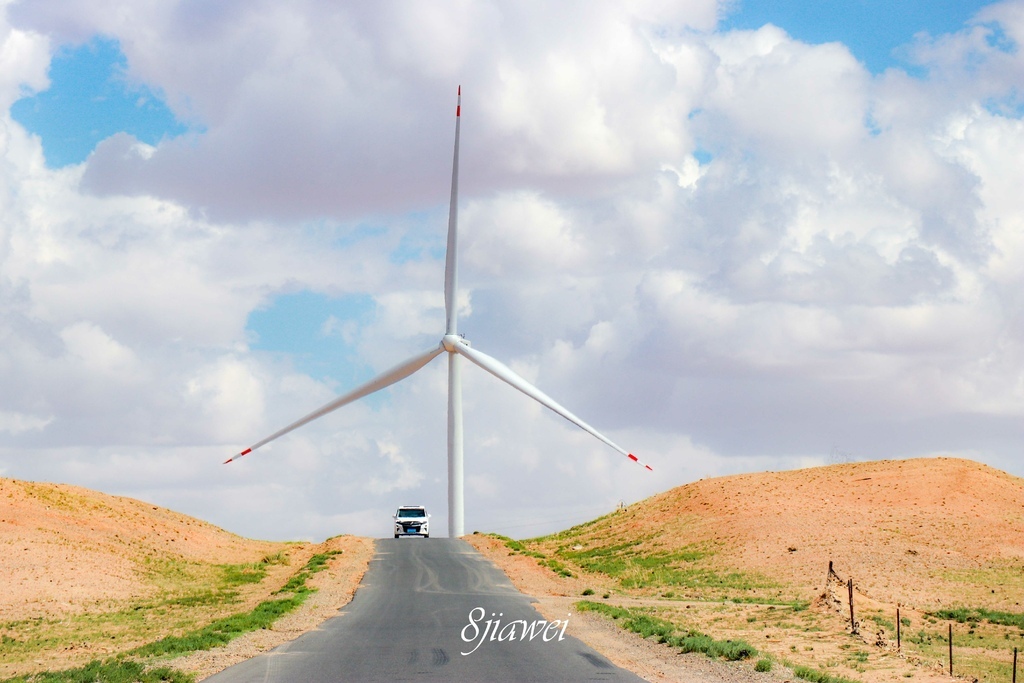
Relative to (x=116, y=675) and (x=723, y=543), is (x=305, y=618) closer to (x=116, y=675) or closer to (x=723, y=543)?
(x=116, y=675)

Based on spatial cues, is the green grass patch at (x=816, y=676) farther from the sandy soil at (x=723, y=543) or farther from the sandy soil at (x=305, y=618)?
the sandy soil at (x=305, y=618)

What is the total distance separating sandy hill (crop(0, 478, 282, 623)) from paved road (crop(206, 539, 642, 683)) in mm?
14421

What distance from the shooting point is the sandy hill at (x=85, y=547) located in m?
53.7

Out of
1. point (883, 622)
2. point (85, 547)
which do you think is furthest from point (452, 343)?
point (883, 622)

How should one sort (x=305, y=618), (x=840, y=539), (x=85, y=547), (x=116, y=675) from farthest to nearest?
1. (x=840, y=539)
2. (x=85, y=547)
3. (x=305, y=618)
4. (x=116, y=675)

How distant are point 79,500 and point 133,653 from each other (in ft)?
164

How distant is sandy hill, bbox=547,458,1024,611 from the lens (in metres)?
62.2

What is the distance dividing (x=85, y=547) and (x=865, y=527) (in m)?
49.7

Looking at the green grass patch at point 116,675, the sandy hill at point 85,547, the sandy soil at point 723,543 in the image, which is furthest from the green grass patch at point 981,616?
the sandy hill at point 85,547

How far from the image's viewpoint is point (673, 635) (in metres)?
35.9

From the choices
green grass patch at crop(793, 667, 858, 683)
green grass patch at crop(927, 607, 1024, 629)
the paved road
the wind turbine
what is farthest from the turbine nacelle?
green grass patch at crop(793, 667, 858, 683)

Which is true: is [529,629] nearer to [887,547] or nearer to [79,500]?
[887,547]

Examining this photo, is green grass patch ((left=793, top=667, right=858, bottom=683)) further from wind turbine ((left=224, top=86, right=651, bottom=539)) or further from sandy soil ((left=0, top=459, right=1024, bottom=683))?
wind turbine ((left=224, top=86, right=651, bottom=539))

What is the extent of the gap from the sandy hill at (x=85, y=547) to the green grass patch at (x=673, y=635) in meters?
25.6
